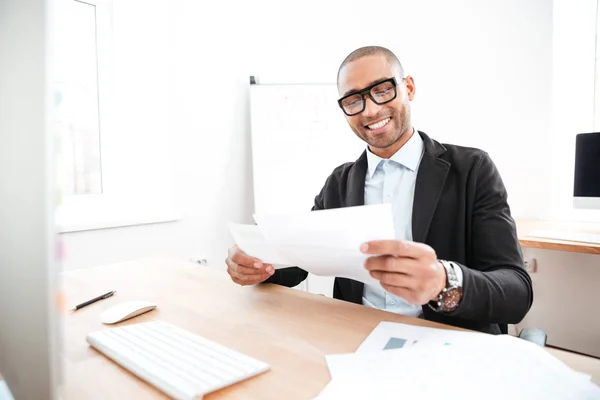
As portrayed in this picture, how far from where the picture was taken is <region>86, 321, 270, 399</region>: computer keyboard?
1.96 feet

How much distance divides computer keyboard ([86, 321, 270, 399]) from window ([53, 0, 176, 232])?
1.60m

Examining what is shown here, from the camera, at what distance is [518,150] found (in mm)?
2557

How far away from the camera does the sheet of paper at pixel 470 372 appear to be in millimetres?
526

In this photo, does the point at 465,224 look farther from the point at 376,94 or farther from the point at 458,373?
the point at 458,373

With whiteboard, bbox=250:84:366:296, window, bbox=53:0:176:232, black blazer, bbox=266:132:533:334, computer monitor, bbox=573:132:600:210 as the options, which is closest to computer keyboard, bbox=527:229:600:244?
computer monitor, bbox=573:132:600:210

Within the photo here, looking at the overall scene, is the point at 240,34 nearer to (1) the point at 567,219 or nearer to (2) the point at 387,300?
(2) the point at 387,300

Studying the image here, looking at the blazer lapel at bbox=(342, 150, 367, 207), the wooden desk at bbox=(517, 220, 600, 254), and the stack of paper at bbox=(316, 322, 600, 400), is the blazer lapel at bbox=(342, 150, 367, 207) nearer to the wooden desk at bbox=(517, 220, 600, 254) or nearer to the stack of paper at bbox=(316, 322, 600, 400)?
the stack of paper at bbox=(316, 322, 600, 400)

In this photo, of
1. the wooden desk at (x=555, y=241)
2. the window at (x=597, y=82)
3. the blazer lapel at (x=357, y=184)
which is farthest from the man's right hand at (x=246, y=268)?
the window at (x=597, y=82)

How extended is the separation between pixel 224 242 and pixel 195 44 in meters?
1.19

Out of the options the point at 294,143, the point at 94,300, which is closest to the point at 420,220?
the point at 94,300

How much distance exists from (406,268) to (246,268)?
48 cm

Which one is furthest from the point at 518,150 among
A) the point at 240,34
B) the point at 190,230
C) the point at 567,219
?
the point at 190,230

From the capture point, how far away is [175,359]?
2.22 feet

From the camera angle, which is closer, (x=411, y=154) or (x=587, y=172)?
(x=411, y=154)
